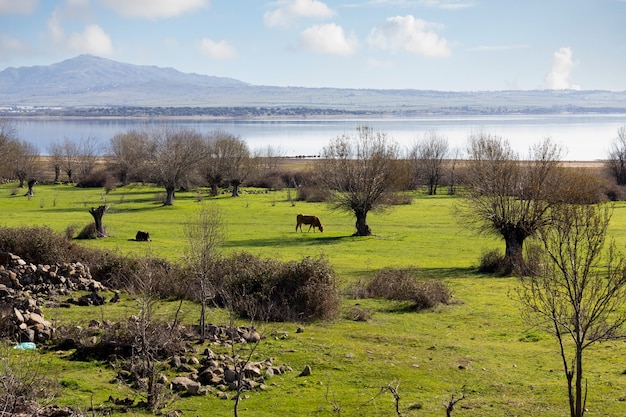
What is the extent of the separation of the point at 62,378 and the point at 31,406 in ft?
11.0

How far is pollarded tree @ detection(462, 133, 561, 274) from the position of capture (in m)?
39.3

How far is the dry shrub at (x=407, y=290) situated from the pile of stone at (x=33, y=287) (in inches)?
461

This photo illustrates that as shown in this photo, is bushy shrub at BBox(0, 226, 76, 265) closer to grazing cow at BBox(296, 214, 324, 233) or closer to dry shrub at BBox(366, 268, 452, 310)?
dry shrub at BBox(366, 268, 452, 310)

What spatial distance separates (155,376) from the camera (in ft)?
52.0

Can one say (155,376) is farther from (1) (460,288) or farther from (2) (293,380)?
(1) (460,288)

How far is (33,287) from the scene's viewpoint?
89.1 ft

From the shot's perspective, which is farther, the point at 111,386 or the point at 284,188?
the point at 284,188

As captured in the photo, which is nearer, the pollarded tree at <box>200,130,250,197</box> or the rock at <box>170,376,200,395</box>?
the rock at <box>170,376,200,395</box>

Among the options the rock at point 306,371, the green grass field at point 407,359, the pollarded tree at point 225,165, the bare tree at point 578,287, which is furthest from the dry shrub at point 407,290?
the pollarded tree at point 225,165

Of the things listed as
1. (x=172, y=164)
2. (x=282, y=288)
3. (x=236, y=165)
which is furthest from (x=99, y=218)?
(x=236, y=165)

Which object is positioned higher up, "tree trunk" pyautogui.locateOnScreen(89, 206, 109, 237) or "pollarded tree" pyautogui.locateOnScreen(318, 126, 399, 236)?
"pollarded tree" pyautogui.locateOnScreen(318, 126, 399, 236)

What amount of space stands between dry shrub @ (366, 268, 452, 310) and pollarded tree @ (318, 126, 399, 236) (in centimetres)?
2197

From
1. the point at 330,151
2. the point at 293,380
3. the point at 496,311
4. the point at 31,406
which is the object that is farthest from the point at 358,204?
the point at 31,406

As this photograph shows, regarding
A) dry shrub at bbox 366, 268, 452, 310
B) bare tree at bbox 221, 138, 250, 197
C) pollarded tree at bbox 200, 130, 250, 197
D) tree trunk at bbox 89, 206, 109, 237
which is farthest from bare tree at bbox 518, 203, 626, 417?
pollarded tree at bbox 200, 130, 250, 197
